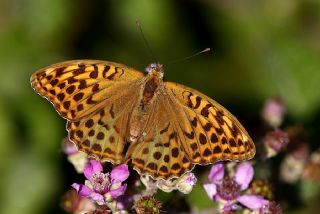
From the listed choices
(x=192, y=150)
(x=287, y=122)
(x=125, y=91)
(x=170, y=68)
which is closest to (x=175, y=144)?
(x=192, y=150)

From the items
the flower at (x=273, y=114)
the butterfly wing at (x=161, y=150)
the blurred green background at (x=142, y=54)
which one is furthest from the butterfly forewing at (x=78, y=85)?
the blurred green background at (x=142, y=54)

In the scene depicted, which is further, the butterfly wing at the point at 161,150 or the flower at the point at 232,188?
the flower at the point at 232,188

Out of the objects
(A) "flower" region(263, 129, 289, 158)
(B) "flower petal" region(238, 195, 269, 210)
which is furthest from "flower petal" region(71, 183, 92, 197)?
(A) "flower" region(263, 129, 289, 158)

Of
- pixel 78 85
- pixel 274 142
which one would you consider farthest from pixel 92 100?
pixel 274 142

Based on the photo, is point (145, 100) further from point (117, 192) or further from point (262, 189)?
point (262, 189)

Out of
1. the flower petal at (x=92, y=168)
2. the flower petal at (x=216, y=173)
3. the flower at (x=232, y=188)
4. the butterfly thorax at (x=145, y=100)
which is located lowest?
the flower at (x=232, y=188)

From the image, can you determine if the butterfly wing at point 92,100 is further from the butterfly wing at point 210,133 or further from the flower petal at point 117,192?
the butterfly wing at point 210,133
